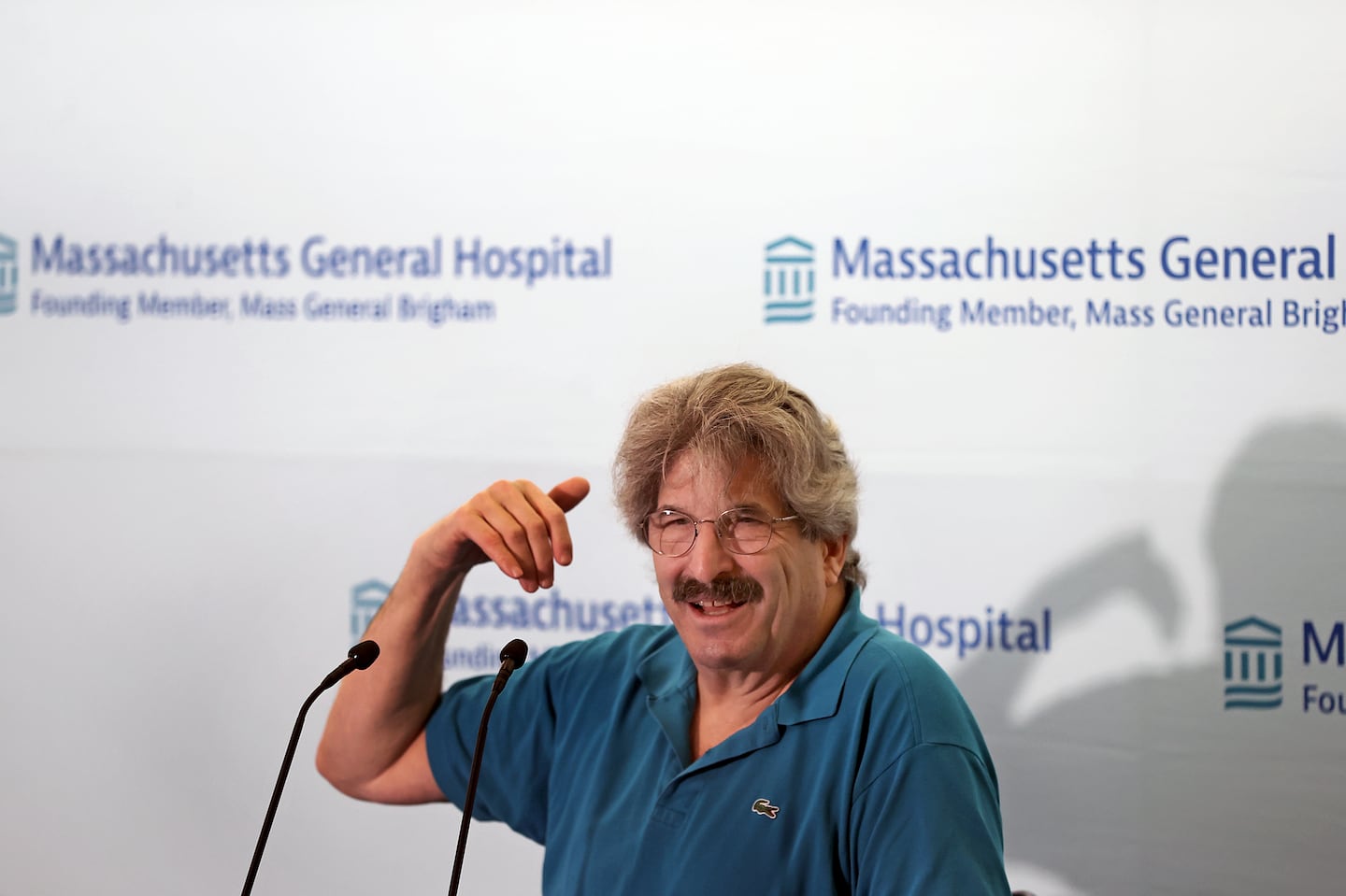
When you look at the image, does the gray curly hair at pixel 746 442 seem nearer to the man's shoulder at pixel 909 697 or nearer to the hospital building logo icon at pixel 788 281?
the man's shoulder at pixel 909 697

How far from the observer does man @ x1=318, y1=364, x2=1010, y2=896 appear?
4.62 feet

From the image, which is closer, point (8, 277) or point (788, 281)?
point (788, 281)

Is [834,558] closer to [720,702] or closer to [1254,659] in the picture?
[720,702]

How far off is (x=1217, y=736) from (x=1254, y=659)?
0.18m

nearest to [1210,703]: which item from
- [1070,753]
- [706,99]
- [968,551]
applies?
[1070,753]

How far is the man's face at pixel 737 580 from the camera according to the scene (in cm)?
154

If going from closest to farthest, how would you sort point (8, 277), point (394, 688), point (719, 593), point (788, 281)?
point (719, 593) → point (394, 688) → point (788, 281) → point (8, 277)

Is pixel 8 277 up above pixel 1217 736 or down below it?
above

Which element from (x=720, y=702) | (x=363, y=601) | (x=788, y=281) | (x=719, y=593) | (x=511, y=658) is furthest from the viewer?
(x=363, y=601)

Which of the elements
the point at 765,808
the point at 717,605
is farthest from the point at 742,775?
the point at 717,605

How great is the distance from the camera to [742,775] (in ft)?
4.98

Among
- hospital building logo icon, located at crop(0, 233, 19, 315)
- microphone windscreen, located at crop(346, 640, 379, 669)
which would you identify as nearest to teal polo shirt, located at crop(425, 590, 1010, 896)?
microphone windscreen, located at crop(346, 640, 379, 669)

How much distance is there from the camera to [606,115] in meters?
2.93

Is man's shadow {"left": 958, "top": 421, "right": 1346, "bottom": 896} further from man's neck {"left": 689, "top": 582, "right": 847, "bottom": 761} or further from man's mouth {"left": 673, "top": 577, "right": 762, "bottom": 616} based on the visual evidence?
man's mouth {"left": 673, "top": 577, "right": 762, "bottom": 616}
